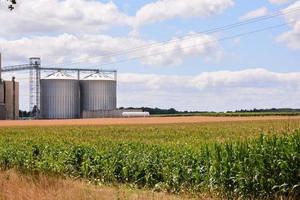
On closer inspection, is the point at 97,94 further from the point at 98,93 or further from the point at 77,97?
the point at 77,97

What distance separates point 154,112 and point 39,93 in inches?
1969

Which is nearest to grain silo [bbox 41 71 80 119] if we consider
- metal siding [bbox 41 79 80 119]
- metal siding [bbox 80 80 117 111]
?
metal siding [bbox 41 79 80 119]

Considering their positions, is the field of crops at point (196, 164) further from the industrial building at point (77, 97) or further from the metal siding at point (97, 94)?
the metal siding at point (97, 94)

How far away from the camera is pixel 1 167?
902 inches

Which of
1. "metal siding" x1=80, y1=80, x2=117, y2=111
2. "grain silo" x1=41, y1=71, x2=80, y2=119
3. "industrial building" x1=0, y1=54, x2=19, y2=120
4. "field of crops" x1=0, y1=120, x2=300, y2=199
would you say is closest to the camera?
"field of crops" x1=0, y1=120, x2=300, y2=199

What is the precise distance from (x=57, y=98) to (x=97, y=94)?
8.08m

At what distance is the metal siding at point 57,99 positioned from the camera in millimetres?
108000

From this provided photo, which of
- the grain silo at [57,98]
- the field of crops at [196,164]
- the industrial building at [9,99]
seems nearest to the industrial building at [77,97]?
the grain silo at [57,98]

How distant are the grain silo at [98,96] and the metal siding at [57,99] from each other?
11.2ft

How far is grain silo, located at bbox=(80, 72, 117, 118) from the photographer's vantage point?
111 m

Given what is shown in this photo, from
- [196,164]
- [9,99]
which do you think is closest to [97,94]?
[9,99]

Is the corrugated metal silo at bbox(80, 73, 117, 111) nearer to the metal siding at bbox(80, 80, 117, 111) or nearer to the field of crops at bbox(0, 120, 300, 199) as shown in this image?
the metal siding at bbox(80, 80, 117, 111)

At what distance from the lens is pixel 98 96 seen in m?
112

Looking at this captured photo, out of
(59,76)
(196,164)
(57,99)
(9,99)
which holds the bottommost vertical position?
(196,164)
